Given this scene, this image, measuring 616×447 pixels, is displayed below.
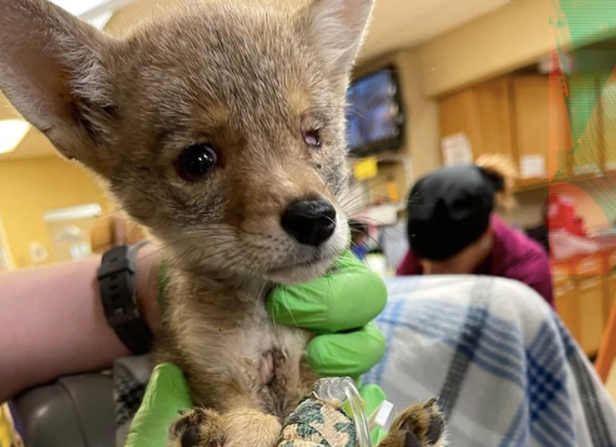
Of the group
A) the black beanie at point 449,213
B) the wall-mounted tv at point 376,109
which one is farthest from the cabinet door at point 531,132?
the black beanie at point 449,213

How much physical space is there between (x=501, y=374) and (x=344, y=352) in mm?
474

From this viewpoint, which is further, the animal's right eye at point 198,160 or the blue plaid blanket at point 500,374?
the blue plaid blanket at point 500,374

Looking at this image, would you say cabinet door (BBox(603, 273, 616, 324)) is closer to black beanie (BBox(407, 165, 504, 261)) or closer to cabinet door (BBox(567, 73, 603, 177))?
black beanie (BBox(407, 165, 504, 261))

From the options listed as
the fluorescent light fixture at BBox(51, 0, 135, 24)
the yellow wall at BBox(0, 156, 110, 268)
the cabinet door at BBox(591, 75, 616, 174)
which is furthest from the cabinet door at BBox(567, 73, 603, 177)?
the yellow wall at BBox(0, 156, 110, 268)

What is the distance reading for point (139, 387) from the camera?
103 cm

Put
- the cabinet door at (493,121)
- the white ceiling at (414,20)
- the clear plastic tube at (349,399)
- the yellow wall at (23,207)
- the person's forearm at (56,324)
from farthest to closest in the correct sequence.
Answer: the cabinet door at (493,121), the yellow wall at (23,207), the white ceiling at (414,20), the person's forearm at (56,324), the clear plastic tube at (349,399)

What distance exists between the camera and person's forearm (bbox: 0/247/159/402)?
1044mm

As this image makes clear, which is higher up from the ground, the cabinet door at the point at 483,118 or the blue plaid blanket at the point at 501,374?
the cabinet door at the point at 483,118

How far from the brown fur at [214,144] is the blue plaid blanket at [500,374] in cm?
46

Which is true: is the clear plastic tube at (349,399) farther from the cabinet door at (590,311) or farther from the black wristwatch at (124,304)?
the cabinet door at (590,311)

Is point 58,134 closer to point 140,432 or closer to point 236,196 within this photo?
point 236,196

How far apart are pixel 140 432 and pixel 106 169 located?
0.40 metres

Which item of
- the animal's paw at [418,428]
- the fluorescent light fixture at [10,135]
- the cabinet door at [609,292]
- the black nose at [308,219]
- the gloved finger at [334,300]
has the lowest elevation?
the cabinet door at [609,292]

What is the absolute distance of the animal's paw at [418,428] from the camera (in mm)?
635
